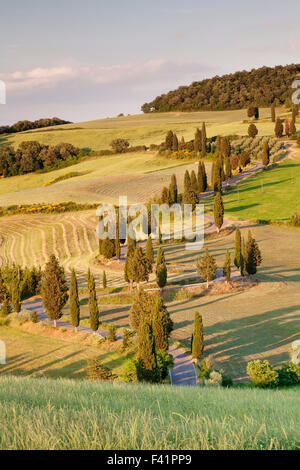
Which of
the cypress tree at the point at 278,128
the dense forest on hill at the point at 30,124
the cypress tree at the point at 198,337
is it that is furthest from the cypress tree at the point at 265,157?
the dense forest on hill at the point at 30,124

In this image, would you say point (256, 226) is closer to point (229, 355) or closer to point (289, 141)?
point (229, 355)

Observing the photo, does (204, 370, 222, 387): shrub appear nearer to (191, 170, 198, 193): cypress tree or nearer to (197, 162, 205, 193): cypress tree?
(191, 170, 198, 193): cypress tree

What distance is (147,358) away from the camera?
25.7m

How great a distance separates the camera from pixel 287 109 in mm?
155500

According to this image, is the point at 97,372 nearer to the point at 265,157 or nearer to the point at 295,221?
the point at 295,221

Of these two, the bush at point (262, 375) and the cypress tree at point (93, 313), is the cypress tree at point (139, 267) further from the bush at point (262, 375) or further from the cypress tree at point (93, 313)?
the bush at point (262, 375)

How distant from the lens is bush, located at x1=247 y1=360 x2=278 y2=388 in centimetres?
2528

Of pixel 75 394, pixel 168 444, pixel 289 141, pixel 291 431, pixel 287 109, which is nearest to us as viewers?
pixel 168 444

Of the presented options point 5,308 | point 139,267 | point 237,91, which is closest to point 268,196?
point 139,267

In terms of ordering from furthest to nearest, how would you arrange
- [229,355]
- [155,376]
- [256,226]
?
[256,226] < [229,355] < [155,376]

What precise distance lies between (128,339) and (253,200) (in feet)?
178

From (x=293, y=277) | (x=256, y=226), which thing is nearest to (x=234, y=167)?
(x=256, y=226)

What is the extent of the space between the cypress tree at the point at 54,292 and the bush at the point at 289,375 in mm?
19562

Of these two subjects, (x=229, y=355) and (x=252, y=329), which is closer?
(x=229, y=355)
